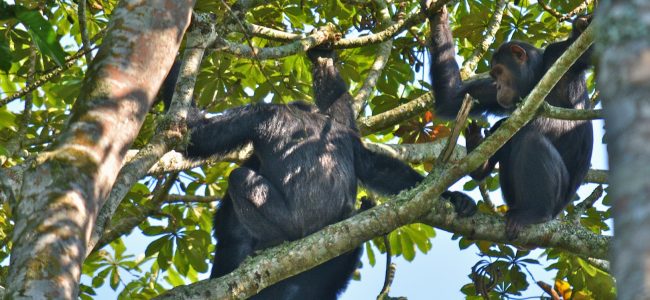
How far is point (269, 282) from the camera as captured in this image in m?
5.15

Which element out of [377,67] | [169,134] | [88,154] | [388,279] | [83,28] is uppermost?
[377,67]

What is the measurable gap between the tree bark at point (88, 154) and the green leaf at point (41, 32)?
1.14 feet

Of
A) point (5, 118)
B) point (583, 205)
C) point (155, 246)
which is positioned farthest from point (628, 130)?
point (155, 246)

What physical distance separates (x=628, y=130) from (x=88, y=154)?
8.45ft

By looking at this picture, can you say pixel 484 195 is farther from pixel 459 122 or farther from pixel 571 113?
pixel 571 113

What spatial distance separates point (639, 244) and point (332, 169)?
238 inches

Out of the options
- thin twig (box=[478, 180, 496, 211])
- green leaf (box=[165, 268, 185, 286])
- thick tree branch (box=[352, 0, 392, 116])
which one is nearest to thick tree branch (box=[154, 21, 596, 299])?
thin twig (box=[478, 180, 496, 211])

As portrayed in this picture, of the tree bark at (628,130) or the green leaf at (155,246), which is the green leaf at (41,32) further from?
the green leaf at (155,246)

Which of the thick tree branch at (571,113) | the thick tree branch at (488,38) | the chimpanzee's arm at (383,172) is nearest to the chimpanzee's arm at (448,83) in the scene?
the thick tree branch at (488,38)

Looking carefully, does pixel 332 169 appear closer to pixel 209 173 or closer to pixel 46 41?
pixel 209 173

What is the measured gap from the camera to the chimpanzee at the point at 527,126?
7070 mm

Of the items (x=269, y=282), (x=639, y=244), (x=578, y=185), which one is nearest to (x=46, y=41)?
(x=269, y=282)

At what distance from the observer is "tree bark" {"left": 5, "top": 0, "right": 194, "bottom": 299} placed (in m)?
3.05

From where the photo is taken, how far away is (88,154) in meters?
3.46
